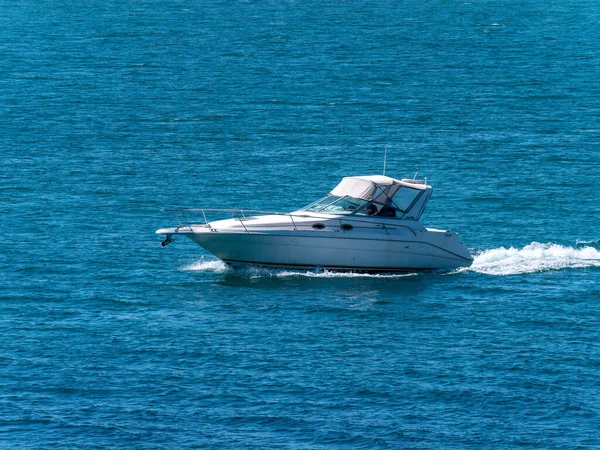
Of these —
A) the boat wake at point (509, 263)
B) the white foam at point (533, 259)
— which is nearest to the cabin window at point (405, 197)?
the boat wake at point (509, 263)

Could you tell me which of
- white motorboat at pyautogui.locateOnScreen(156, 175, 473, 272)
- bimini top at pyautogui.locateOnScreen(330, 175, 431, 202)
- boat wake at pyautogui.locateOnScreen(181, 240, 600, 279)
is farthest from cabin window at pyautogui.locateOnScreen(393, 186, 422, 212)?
boat wake at pyautogui.locateOnScreen(181, 240, 600, 279)

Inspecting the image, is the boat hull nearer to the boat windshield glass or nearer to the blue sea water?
the blue sea water

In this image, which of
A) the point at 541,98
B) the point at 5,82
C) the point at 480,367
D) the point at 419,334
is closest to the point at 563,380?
the point at 480,367

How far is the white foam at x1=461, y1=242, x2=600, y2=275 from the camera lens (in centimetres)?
5806

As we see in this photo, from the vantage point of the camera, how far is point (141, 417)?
41.2m

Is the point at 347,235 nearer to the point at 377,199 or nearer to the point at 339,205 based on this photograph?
the point at 339,205

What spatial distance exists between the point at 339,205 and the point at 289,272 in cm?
381

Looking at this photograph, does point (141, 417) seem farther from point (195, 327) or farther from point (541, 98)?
point (541, 98)

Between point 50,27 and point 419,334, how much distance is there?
106m

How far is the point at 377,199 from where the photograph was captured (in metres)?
57.3

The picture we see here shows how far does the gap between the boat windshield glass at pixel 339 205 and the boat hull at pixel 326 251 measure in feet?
4.59

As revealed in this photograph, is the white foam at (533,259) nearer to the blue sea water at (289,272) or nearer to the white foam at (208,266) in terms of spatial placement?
the blue sea water at (289,272)

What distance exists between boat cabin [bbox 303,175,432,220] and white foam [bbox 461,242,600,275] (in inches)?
158

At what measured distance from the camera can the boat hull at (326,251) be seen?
183 ft
